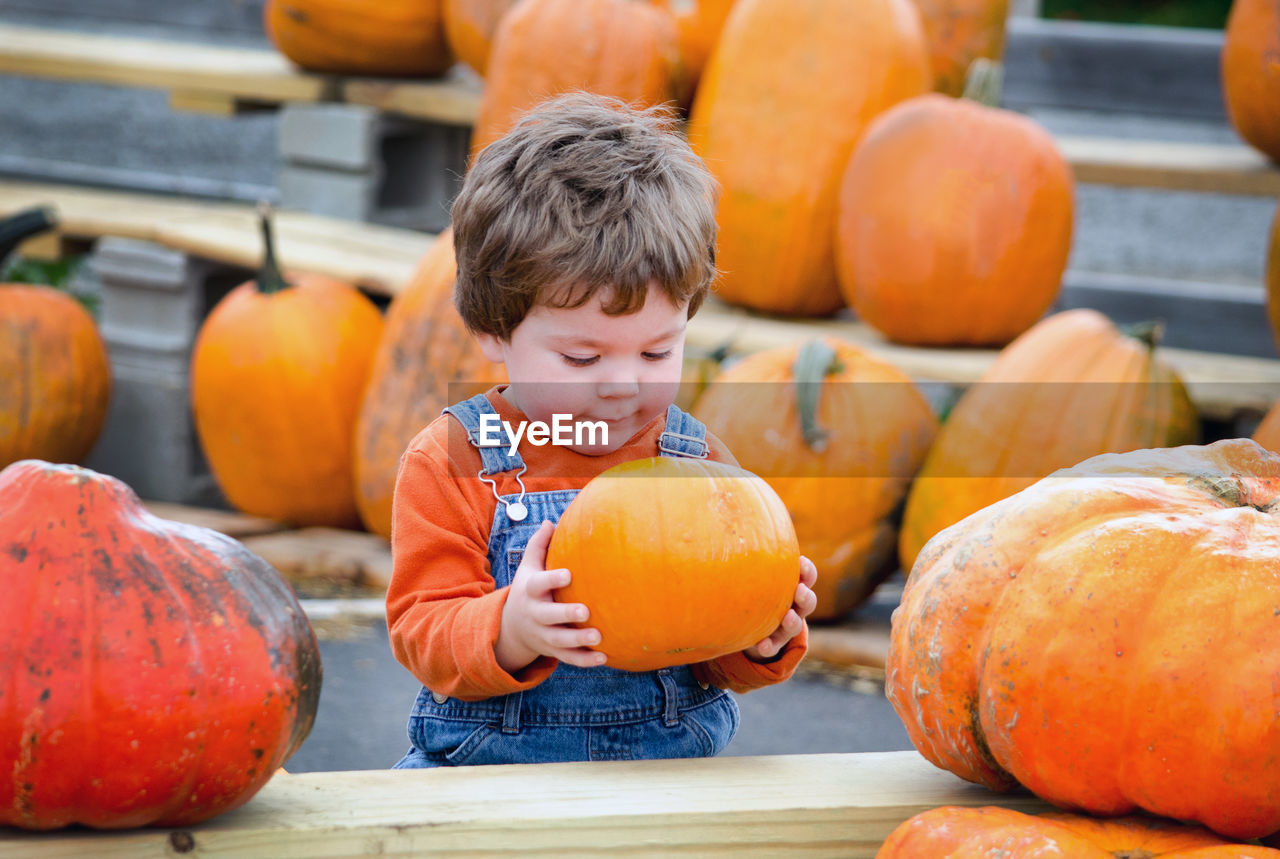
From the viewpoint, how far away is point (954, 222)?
325 cm

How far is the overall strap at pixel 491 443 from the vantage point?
153 centimetres

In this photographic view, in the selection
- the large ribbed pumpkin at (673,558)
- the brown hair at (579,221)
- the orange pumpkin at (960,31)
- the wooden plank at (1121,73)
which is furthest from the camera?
the wooden plank at (1121,73)

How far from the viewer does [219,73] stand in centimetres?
452

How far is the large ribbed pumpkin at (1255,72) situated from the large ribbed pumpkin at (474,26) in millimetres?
2034

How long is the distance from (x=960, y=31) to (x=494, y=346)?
A: 2.87 metres

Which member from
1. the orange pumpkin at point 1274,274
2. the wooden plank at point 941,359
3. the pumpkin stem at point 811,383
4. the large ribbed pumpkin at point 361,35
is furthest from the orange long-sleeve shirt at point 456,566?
the large ribbed pumpkin at point 361,35

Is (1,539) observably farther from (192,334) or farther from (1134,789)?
(192,334)

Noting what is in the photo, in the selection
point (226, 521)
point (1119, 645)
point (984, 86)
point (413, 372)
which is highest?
point (984, 86)

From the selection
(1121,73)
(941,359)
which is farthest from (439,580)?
(1121,73)

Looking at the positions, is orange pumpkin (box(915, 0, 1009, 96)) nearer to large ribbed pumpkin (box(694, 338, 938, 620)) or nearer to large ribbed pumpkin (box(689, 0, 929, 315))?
large ribbed pumpkin (box(689, 0, 929, 315))

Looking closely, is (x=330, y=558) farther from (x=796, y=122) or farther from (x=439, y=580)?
(x=439, y=580)

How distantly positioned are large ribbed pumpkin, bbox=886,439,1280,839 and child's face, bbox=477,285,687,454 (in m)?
0.36

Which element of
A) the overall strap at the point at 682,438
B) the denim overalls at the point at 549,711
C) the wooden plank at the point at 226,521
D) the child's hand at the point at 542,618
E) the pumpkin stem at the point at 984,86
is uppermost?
the pumpkin stem at the point at 984,86
